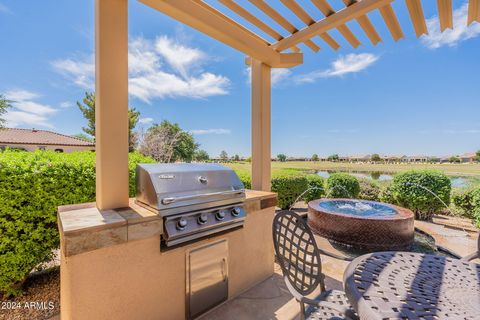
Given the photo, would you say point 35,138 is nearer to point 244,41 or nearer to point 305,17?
point 244,41

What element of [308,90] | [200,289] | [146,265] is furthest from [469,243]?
[308,90]

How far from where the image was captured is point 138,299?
1672mm

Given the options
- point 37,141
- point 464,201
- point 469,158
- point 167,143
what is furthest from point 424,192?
point 469,158

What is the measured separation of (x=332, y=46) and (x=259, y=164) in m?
2.01

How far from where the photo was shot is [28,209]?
7.29 ft

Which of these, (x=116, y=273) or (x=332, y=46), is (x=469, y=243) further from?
(x=116, y=273)

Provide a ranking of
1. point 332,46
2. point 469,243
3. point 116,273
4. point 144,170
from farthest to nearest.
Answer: point 469,243 → point 332,46 → point 144,170 → point 116,273

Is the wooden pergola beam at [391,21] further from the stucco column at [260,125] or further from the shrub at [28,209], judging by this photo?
the shrub at [28,209]

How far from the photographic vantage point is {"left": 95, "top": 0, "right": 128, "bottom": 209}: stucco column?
1703mm

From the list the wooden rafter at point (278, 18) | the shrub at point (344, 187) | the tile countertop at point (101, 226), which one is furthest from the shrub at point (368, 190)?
the tile countertop at point (101, 226)

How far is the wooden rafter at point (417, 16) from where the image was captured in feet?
7.14

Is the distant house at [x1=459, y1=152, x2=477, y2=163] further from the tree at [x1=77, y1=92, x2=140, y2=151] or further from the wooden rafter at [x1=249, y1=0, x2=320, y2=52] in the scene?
the tree at [x1=77, y1=92, x2=140, y2=151]

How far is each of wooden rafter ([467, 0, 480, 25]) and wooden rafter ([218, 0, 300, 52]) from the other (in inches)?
77.9

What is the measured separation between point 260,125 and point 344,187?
4749 mm
